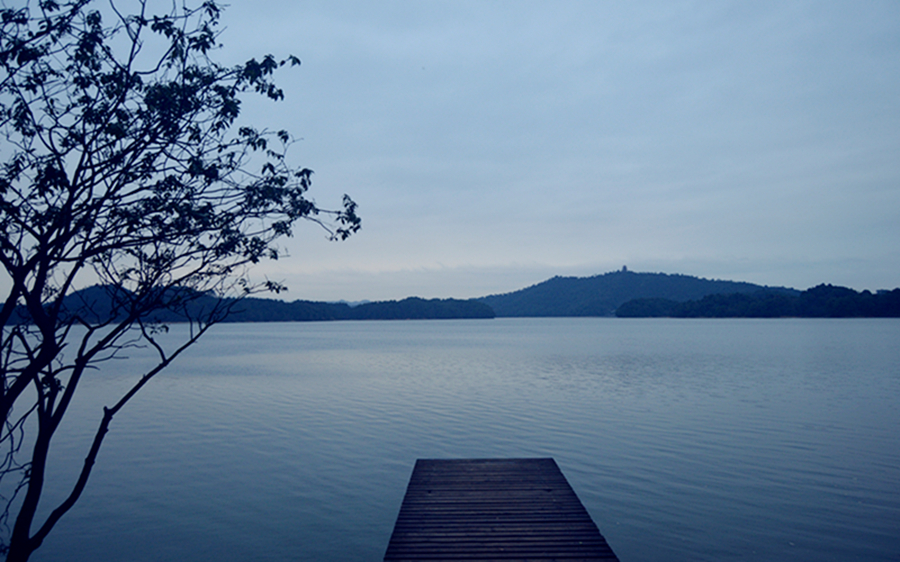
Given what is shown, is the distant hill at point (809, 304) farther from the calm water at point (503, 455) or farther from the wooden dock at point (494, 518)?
the wooden dock at point (494, 518)

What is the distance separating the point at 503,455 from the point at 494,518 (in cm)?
708

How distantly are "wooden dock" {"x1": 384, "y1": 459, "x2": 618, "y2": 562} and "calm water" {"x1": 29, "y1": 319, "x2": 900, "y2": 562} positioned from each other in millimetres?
1305

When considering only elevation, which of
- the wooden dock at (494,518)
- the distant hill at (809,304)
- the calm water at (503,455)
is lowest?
the calm water at (503,455)

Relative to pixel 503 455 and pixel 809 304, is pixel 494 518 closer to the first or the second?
pixel 503 455

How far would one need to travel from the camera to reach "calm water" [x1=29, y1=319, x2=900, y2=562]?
33.3ft

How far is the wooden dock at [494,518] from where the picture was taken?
7414 millimetres

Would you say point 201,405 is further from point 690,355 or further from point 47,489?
point 690,355

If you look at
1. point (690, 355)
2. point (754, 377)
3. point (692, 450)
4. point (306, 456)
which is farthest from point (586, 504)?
point (690, 355)

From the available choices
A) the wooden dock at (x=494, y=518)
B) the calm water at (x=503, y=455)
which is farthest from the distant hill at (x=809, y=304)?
the wooden dock at (x=494, y=518)

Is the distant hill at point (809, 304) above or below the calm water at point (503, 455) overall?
above

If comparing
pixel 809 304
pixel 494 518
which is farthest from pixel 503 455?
pixel 809 304

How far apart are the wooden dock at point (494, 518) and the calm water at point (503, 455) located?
1.31m

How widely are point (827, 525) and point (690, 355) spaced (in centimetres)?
4116

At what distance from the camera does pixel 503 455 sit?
15.5 m
